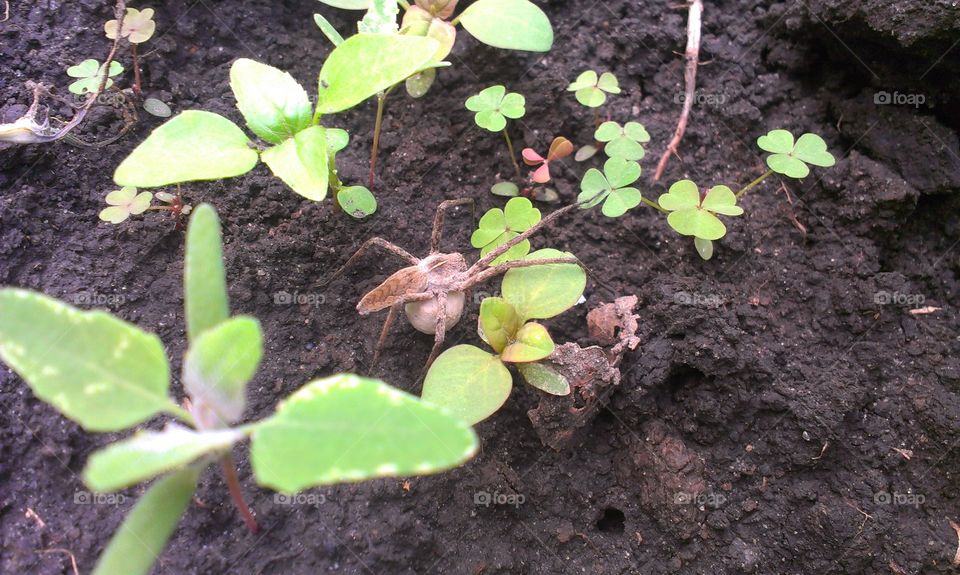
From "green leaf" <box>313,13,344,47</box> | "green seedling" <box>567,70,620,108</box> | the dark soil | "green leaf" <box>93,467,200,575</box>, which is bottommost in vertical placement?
the dark soil

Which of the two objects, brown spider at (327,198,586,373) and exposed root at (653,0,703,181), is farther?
exposed root at (653,0,703,181)

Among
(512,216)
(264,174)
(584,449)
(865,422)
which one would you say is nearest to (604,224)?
(512,216)

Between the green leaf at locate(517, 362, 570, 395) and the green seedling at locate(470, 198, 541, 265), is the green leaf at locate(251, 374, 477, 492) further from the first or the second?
the green seedling at locate(470, 198, 541, 265)

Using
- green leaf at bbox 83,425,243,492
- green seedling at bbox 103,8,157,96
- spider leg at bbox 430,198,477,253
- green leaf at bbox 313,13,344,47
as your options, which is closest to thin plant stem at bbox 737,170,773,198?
spider leg at bbox 430,198,477,253

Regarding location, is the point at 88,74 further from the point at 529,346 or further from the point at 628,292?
the point at 628,292

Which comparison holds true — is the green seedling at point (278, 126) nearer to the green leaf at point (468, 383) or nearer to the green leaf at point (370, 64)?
the green leaf at point (370, 64)

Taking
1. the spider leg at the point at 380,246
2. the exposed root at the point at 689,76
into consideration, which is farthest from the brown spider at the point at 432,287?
the exposed root at the point at 689,76

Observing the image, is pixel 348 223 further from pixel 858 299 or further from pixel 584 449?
pixel 858 299

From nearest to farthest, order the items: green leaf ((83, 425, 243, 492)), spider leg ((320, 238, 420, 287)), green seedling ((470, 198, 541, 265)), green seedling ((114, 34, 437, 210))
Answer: green leaf ((83, 425, 243, 492)) < green seedling ((114, 34, 437, 210)) < spider leg ((320, 238, 420, 287)) < green seedling ((470, 198, 541, 265))
